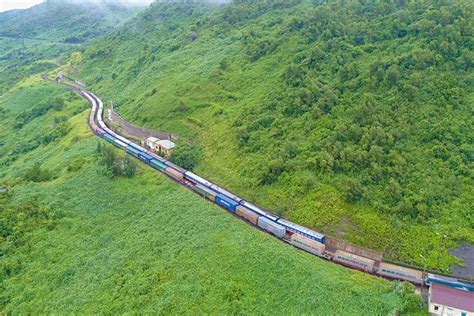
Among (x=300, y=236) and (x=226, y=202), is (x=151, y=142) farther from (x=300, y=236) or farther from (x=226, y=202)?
(x=300, y=236)

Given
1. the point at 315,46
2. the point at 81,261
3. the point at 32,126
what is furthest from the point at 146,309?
the point at 32,126

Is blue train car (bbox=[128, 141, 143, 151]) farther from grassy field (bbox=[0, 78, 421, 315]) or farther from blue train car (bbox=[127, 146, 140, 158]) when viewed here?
grassy field (bbox=[0, 78, 421, 315])

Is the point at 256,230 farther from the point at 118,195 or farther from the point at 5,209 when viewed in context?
the point at 5,209

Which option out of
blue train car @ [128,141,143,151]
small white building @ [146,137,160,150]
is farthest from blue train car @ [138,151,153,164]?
small white building @ [146,137,160,150]

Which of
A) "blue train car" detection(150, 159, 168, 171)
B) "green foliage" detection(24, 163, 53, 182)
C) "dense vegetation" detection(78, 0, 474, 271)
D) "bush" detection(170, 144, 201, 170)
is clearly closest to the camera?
"dense vegetation" detection(78, 0, 474, 271)

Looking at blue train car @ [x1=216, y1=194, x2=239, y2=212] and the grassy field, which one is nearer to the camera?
the grassy field

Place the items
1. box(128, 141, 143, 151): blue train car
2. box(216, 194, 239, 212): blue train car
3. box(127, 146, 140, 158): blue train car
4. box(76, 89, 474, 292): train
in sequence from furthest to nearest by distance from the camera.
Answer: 1. box(128, 141, 143, 151): blue train car
2. box(127, 146, 140, 158): blue train car
3. box(216, 194, 239, 212): blue train car
4. box(76, 89, 474, 292): train

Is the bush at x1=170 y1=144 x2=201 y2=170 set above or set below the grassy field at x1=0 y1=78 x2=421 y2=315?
above

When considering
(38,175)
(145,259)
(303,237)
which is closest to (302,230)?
(303,237)
